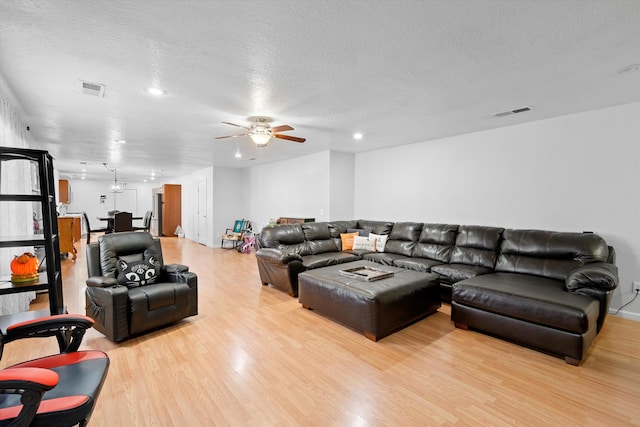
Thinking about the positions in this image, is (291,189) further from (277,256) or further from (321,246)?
Result: (277,256)

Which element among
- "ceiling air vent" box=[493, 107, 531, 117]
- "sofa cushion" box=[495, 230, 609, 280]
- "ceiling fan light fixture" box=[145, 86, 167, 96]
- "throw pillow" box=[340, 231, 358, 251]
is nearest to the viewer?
"ceiling fan light fixture" box=[145, 86, 167, 96]

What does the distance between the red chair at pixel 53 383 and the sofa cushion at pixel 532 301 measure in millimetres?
3222

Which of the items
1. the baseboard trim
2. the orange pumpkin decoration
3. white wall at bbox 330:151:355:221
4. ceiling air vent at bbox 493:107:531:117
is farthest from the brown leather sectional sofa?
the orange pumpkin decoration

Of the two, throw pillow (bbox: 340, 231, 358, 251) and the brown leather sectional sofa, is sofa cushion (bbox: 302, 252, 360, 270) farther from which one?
throw pillow (bbox: 340, 231, 358, 251)

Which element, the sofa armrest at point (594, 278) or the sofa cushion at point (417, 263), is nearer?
the sofa armrest at point (594, 278)

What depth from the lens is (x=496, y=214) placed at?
179 inches

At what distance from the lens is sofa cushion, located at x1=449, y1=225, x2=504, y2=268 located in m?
4.11

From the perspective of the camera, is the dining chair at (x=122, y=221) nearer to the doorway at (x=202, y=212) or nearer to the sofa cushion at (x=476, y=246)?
the doorway at (x=202, y=212)

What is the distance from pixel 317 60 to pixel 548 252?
3589mm

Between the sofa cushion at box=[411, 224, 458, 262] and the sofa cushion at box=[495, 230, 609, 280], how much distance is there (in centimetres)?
72

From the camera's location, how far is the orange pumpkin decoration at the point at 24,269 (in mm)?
2039

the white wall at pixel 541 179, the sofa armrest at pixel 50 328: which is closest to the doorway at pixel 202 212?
the white wall at pixel 541 179

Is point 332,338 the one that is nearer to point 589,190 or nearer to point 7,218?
point 7,218

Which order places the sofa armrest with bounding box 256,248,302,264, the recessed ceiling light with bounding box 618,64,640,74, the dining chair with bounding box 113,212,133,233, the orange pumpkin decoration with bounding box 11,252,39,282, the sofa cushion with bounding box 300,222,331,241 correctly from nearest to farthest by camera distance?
the orange pumpkin decoration with bounding box 11,252,39,282
the recessed ceiling light with bounding box 618,64,640,74
the sofa armrest with bounding box 256,248,302,264
the sofa cushion with bounding box 300,222,331,241
the dining chair with bounding box 113,212,133,233
